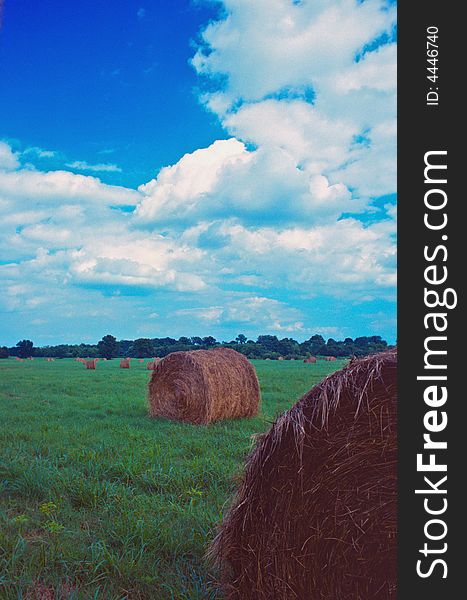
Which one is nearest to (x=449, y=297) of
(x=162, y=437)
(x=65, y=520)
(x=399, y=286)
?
(x=399, y=286)

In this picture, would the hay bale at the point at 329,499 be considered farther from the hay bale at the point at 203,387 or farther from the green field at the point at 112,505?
the hay bale at the point at 203,387

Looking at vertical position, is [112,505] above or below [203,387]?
below

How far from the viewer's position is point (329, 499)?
3.46 metres

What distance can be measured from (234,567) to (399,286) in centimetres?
229

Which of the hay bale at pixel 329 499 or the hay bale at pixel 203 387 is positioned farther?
the hay bale at pixel 203 387

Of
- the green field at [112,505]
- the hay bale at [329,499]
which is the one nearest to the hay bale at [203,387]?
the green field at [112,505]

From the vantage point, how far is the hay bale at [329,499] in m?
3.38

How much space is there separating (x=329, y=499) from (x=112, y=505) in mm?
2823

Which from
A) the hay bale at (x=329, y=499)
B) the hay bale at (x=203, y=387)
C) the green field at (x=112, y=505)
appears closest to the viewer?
the hay bale at (x=329, y=499)

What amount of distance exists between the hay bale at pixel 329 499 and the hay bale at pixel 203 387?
7.90 metres

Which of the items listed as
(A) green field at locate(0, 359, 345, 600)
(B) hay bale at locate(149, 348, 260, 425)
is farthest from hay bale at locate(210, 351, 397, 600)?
(B) hay bale at locate(149, 348, 260, 425)

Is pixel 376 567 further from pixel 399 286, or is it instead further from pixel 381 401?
pixel 399 286

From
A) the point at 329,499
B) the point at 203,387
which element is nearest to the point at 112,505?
the point at 329,499

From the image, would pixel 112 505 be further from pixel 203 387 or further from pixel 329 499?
pixel 203 387
